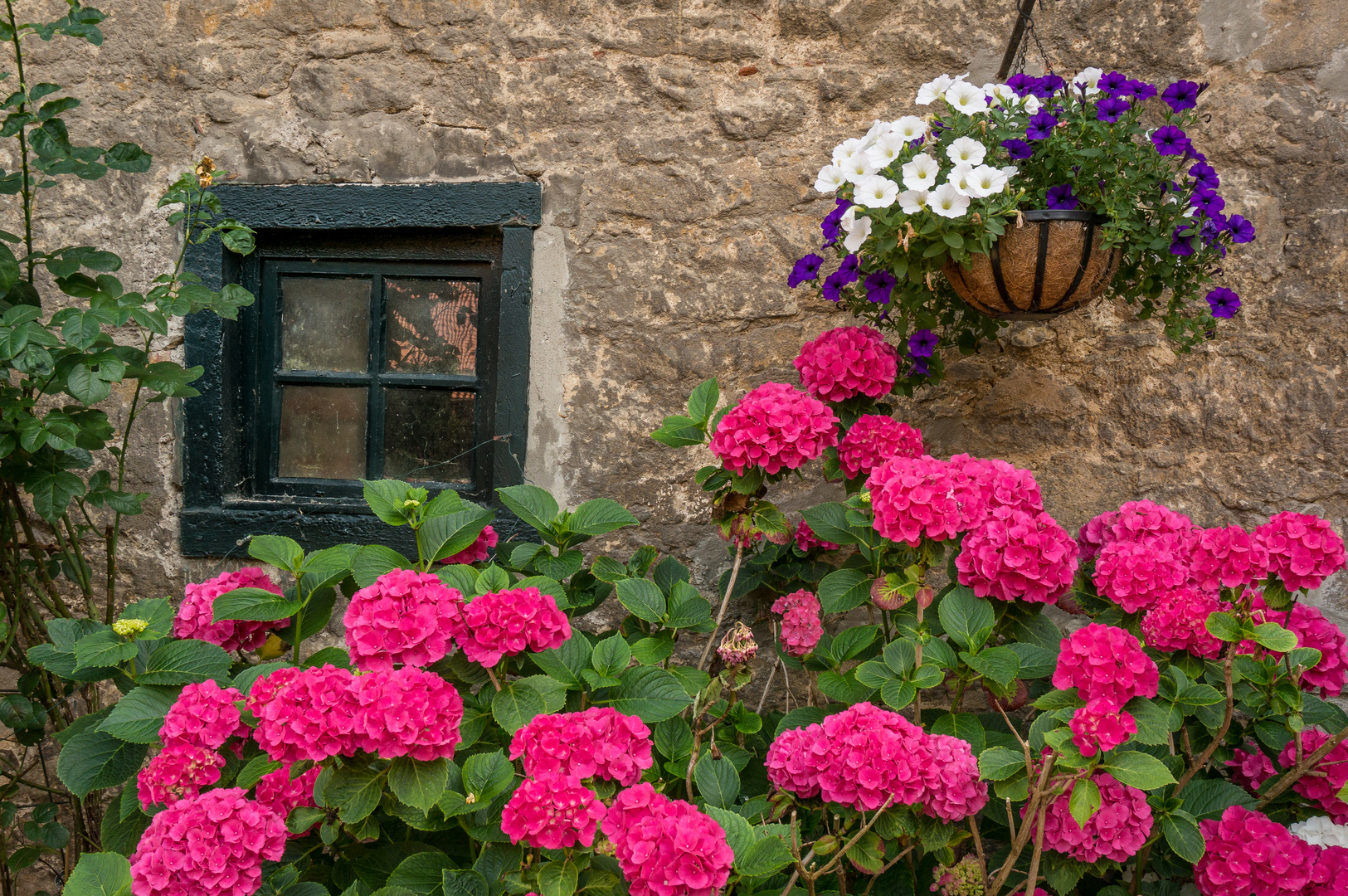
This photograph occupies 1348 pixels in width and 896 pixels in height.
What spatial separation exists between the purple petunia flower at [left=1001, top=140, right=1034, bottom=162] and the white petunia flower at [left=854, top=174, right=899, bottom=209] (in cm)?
22

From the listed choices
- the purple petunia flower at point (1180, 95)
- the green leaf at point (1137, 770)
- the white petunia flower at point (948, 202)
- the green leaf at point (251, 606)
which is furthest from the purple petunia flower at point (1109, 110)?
the green leaf at point (251, 606)

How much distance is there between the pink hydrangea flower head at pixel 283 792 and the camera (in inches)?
49.3

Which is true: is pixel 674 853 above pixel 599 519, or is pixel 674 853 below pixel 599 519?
below

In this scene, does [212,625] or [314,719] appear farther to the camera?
[212,625]

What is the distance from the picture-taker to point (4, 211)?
2.42 m

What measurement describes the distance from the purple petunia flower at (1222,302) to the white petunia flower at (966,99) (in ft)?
1.97

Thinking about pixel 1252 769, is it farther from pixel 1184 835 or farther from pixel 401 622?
pixel 401 622

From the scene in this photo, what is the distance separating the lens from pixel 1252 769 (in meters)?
1.64

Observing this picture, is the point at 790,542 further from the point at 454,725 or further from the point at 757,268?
the point at 454,725

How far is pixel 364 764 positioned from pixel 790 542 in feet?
3.83

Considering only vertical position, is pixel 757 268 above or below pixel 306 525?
above

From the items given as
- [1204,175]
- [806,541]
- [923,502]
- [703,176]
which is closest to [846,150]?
[703,176]

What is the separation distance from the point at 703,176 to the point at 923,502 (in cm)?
117

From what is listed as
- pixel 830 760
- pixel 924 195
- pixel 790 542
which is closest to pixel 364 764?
pixel 830 760
